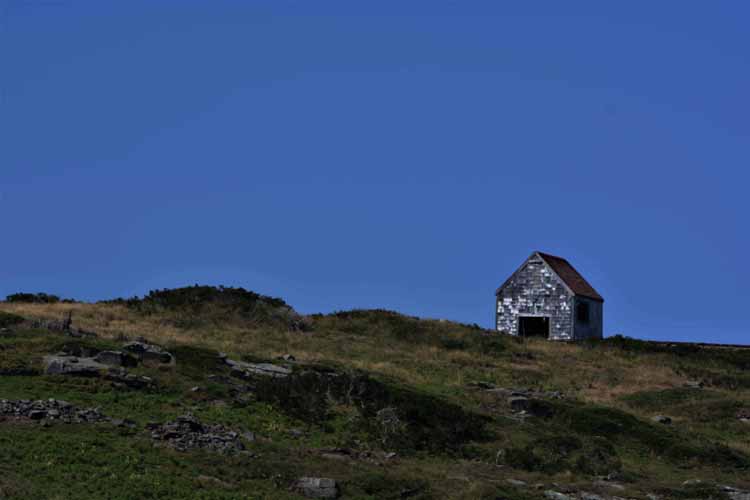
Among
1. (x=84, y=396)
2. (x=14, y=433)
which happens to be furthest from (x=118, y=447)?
(x=84, y=396)

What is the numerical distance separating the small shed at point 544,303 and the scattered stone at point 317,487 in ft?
171

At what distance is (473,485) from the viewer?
29.9 m

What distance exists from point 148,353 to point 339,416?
851 cm

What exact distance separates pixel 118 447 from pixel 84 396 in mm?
5562

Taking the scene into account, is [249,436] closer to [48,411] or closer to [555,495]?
[48,411]

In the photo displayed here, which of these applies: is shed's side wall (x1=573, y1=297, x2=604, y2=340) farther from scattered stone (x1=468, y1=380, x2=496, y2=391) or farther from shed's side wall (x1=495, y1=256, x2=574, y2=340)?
scattered stone (x1=468, y1=380, x2=496, y2=391)

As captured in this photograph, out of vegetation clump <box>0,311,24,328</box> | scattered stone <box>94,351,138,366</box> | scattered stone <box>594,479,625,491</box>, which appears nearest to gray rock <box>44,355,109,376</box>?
scattered stone <box>94,351,138,366</box>

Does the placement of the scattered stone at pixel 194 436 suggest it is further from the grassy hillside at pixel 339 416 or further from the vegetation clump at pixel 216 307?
the vegetation clump at pixel 216 307

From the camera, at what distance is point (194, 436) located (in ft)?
103

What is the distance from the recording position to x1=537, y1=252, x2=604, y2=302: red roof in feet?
262

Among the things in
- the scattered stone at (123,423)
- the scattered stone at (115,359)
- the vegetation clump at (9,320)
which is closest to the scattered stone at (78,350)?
the scattered stone at (115,359)

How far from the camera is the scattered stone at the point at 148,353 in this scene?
134 ft

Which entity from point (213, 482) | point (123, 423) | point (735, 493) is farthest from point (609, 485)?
point (123, 423)

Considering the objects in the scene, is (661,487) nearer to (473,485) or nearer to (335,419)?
(473,485)
